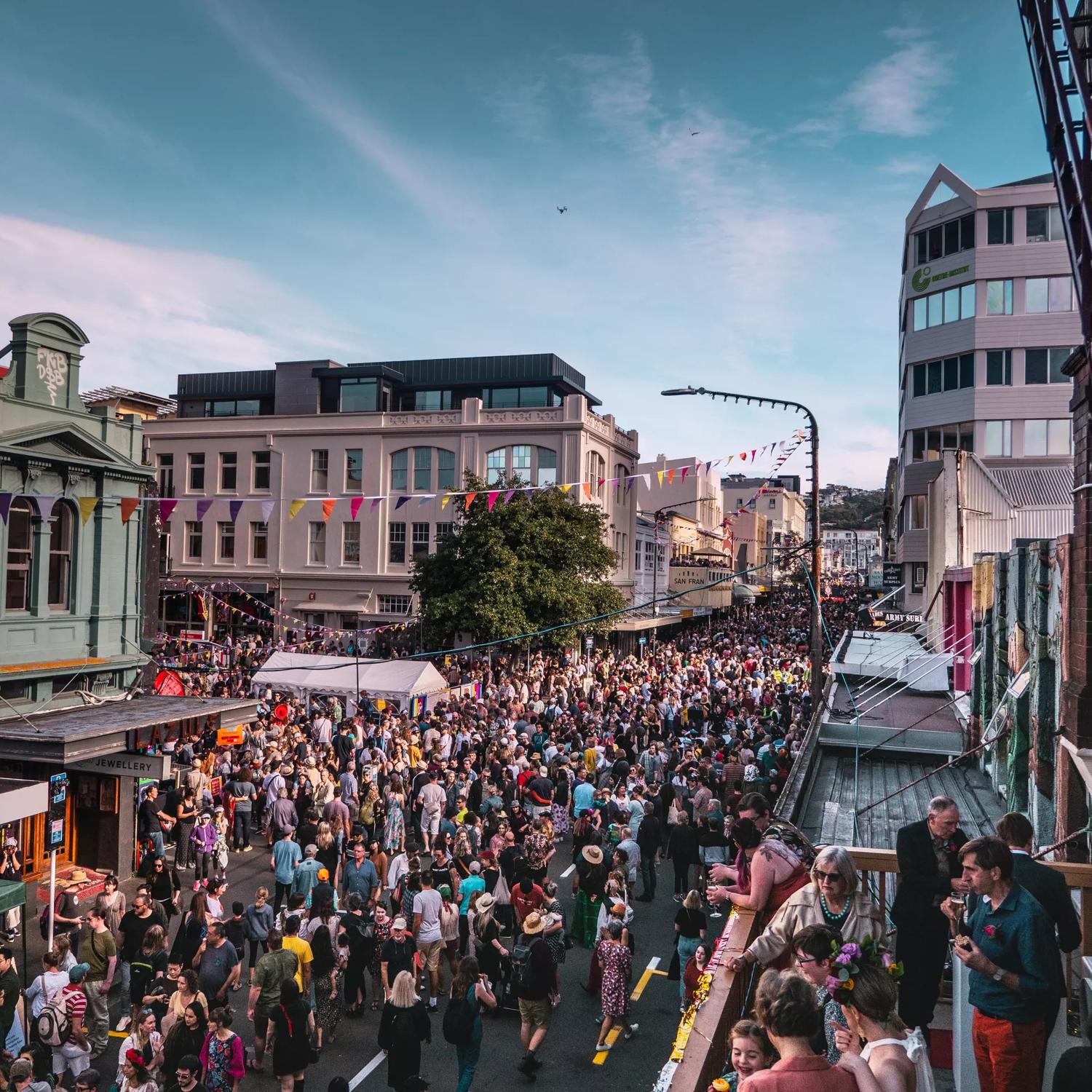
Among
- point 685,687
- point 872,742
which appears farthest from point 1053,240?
point 872,742

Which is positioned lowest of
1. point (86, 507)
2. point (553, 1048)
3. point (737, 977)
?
point (553, 1048)

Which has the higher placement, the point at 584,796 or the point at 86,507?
the point at 86,507

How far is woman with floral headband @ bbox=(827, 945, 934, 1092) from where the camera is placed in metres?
3.09

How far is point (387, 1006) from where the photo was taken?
7.45m

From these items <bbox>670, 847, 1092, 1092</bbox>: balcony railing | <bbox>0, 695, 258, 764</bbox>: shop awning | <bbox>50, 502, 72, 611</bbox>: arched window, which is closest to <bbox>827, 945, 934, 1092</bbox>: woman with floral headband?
<bbox>670, 847, 1092, 1092</bbox>: balcony railing

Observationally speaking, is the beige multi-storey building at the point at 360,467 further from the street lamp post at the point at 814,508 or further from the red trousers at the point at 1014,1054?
the red trousers at the point at 1014,1054

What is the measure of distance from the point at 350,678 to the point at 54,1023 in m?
14.7

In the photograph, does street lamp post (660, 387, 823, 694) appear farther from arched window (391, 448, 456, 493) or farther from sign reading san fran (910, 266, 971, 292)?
arched window (391, 448, 456, 493)

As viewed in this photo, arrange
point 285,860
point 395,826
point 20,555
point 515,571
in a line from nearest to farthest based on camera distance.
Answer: point 285,860, point 395,826, point 20,555, point 515,571

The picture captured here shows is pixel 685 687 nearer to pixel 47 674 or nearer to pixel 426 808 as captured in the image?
pixel 426 808

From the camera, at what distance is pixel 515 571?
3086cm

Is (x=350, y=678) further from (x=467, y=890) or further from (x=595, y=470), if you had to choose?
(x=595, y=470)

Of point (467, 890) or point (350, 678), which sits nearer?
point (467, 890)

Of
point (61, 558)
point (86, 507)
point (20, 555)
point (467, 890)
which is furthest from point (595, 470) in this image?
point (467, 890)
